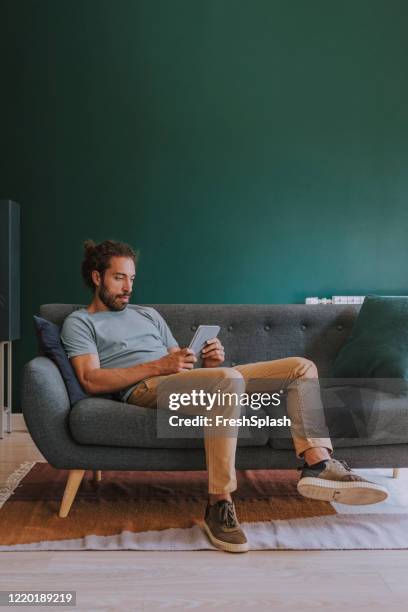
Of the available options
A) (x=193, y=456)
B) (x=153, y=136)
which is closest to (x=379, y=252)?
(x=153, y=136)

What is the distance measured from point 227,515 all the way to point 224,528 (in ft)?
0.13

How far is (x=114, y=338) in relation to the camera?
2.57 meters

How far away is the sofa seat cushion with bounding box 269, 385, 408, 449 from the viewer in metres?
2.35

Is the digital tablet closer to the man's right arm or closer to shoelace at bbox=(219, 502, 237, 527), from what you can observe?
the man's right arm

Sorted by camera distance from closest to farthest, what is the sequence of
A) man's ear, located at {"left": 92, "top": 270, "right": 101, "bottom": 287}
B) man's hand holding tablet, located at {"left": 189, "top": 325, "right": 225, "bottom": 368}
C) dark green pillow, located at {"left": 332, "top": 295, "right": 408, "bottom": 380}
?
man's hand holding tablet, located at {"left": 189, "top": 325, "right": 225, "bottom": 368} → dark green pillow, located at {"left": 332, "top": 295, "right": 408, "bottom": 380} → man's ear, located at {"left": 92, "top": 270, "right": 101, "bottom": 287}

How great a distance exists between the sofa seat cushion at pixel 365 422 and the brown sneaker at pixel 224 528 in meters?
0.36

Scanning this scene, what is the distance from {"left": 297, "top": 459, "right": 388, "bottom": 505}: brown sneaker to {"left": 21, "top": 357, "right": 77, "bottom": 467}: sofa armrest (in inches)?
33.1

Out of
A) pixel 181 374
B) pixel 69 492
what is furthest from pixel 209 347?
pixel 69 492

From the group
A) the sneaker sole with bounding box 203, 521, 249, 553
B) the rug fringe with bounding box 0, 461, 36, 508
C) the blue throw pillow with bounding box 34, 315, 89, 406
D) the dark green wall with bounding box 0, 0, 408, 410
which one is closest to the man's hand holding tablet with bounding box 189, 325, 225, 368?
the blue throw pillow with bounding box 34, 315, 89, 406

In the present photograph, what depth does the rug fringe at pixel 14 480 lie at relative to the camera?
2475 millimetres

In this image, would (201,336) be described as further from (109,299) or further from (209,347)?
(109,299)

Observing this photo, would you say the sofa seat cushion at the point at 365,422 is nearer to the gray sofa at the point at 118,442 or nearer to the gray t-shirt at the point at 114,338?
the gray sofa at the point at 118,442

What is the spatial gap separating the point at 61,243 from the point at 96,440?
1.88m

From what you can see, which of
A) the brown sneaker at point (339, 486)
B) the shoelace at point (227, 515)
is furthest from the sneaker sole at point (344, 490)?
the shoelace at point (227, 515)
